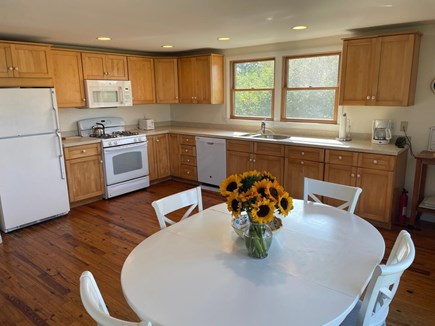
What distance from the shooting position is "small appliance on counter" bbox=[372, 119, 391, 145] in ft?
12.5

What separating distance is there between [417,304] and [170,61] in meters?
4.87

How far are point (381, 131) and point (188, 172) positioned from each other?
3012mm

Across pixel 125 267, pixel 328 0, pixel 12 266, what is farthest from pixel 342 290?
pixel 12 266

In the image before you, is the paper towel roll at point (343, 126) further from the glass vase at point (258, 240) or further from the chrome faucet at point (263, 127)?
the glass vase at point (258, 240)

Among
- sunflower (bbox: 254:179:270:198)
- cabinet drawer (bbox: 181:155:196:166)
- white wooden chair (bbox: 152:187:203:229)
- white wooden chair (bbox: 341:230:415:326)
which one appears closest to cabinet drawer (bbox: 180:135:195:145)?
cabinet drawer (bbox: 181:155:196:166)

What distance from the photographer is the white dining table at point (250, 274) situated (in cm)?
119

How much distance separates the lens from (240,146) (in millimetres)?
4695

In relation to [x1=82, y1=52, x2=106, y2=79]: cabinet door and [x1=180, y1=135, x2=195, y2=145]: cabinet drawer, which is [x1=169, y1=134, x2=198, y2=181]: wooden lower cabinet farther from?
[x1=82, y1=52, x2=106, y2=79]: cabinet door

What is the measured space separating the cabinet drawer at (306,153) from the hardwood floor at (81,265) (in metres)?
1.10

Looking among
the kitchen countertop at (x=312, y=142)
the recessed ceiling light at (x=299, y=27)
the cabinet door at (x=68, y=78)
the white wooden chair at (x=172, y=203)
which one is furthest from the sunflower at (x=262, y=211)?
the cabinet door at (x=68, y=78)

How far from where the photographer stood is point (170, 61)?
18.5 ft

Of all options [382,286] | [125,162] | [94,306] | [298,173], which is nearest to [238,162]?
[298,173]

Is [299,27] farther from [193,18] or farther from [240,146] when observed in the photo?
[240,146]

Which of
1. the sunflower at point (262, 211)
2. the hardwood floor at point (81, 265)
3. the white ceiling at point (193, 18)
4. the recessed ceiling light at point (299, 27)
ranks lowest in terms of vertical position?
the hardwood floor at point (81, 265)
